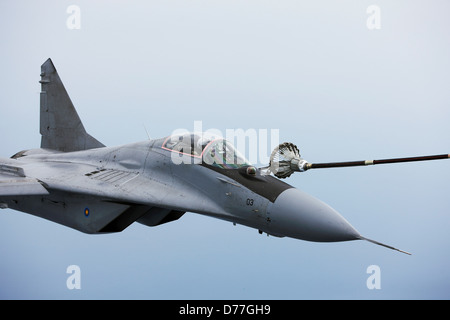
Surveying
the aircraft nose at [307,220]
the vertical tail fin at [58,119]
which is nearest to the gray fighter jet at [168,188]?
the aircraft nose at [307,220]

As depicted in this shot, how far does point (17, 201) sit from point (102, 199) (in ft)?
6.17

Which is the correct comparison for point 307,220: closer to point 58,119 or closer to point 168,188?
point 168,188

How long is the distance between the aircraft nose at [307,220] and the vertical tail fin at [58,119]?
15.7 feet

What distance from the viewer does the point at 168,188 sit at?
24.5 feet

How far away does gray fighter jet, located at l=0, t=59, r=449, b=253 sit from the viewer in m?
6.42

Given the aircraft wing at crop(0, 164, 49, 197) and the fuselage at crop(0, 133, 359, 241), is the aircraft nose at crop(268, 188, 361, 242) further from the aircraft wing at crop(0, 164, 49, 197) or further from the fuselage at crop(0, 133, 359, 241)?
the aircraft wing at crop(0, 164, 49, 197)

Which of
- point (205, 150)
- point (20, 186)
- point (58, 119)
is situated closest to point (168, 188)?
point (205, 150)

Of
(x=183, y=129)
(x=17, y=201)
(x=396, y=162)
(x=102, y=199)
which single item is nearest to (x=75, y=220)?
(x=102, y=199)

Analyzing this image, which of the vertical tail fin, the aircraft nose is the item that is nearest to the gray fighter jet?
the aircraft nose

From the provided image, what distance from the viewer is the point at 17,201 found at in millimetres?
8922

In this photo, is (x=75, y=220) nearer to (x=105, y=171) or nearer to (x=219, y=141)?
(x=105, y=171)

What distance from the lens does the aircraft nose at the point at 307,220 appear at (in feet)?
20.3

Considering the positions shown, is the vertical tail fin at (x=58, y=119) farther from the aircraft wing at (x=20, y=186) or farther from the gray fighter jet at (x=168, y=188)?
the aircraft wing at (x=20, y=186)

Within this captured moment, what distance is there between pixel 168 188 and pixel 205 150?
743mm
